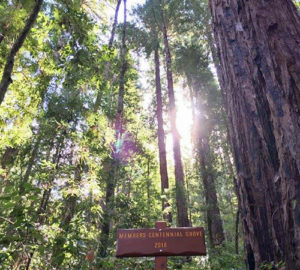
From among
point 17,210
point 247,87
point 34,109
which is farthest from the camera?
point 34,109

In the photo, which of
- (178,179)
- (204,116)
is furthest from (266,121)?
(204,116)

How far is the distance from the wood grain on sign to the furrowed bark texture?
2283mm

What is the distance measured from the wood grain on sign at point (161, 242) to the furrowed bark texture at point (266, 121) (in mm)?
2283

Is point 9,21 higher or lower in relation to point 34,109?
higher

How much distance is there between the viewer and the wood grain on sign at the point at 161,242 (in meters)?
3.79

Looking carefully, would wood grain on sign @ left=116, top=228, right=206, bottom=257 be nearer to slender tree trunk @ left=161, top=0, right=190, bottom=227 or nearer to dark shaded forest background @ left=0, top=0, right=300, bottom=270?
dark shaded forest background @ left=0, top=0, right=300, bottom=270

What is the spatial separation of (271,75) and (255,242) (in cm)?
116

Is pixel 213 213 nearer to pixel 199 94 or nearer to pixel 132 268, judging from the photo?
pixel 132 268

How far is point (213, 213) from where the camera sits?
10664 millimetres

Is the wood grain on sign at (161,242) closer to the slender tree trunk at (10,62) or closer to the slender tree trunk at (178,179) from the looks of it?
the slender tree trunk at (10,62)

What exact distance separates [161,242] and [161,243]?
14mm

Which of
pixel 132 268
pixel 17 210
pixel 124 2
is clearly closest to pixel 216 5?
pixel 17 210

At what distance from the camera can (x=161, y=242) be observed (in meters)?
3.88

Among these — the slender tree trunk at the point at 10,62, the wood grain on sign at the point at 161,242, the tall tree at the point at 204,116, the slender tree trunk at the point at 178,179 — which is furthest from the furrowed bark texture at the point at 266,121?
the tall tree at the point at 204,116
